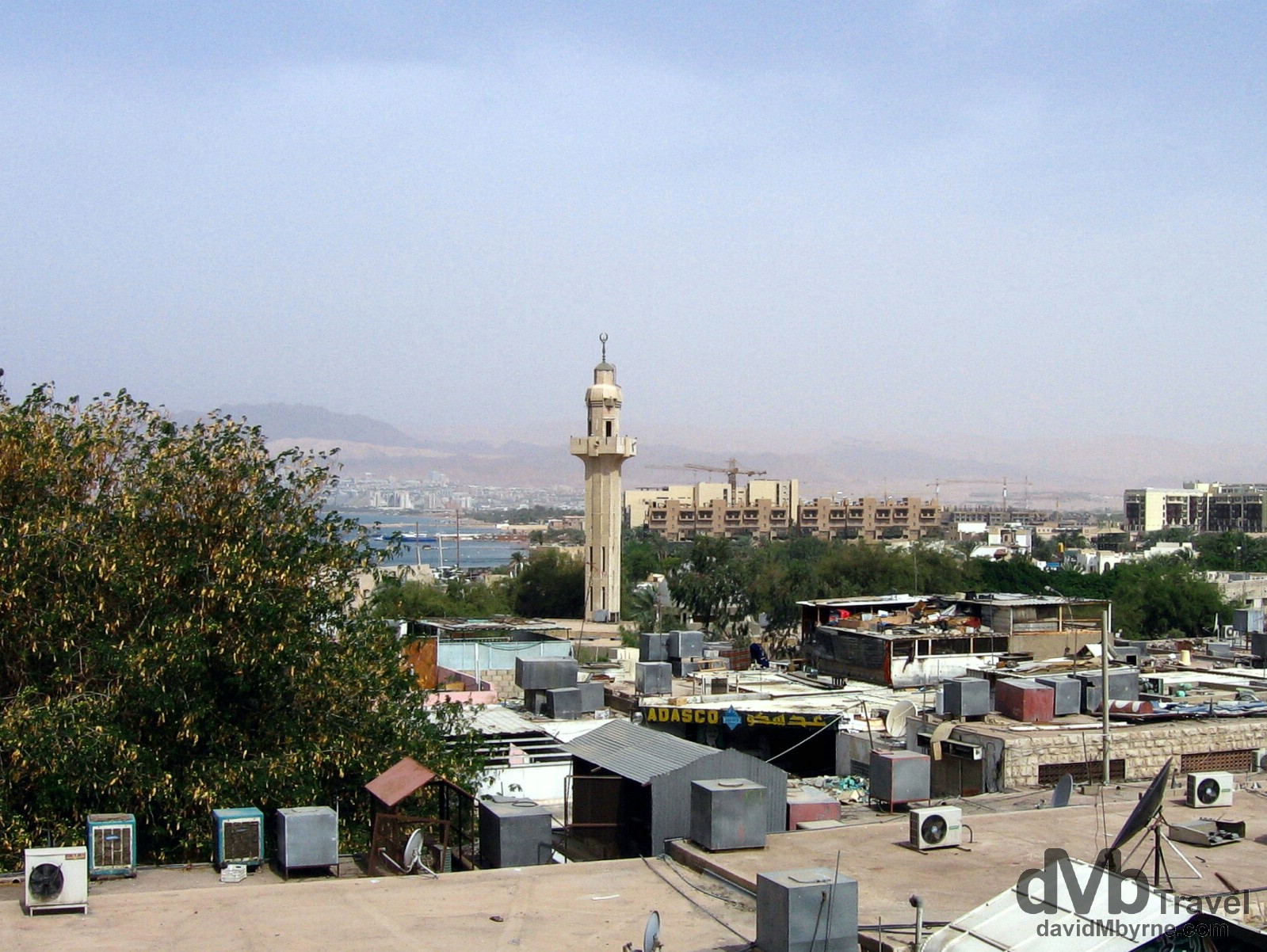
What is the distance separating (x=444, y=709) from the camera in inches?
580

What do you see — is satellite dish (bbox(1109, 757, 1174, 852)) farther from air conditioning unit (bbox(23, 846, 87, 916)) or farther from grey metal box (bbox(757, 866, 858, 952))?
air conditioning unit (bbox(23, 846, 87, 916))

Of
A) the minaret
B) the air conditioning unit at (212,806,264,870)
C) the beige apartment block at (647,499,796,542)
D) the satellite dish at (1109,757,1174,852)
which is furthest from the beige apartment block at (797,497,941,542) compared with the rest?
the satellite dish at (1109,757,1174,852)

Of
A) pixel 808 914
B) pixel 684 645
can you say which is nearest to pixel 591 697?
pixel 684 645

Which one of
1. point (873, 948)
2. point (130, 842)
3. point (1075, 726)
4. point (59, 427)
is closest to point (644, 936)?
point (873, 948)

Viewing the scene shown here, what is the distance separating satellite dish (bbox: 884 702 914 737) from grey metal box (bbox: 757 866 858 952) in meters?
8.43

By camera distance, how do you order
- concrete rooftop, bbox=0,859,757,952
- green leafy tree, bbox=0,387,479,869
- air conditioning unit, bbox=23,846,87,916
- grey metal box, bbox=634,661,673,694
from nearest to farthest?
concrete rooftop, bbox=0,859,757,952 → air conditioning unit, bbox=23,846,87,916 → green leafy tree, bbox=0,387,479,869 → grey metal box, bbox=634,661,673,694

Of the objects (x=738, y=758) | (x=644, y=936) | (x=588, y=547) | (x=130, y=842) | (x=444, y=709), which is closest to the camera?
(x=644, y=936)

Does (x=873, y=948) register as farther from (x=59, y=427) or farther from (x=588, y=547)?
(x=588, y=547)

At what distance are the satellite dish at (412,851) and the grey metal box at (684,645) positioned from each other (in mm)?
15741

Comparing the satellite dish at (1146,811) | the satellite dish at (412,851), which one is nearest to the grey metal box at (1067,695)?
the satellite dish at (1146,811)

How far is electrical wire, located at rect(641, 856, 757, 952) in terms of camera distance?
8.32 metres

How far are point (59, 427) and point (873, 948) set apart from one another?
30.2 feet

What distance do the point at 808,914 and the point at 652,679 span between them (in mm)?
14278

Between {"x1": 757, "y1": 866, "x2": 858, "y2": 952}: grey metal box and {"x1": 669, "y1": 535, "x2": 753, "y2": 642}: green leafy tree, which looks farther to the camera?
{"x1": 669, "y1": 535, "x2": 753, "y2": 642}: green leafy tree
